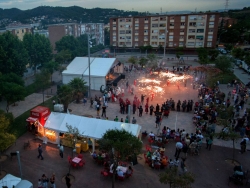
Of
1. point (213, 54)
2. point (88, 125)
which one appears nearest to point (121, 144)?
point (88, 125)

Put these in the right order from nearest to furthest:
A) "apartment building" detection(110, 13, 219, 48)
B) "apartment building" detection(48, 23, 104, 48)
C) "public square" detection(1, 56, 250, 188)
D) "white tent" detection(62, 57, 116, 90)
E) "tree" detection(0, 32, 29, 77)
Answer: "public square" detection(1, 56, 250, 188) < "tree" detection(0, 32, 29, 77) < "white tent" detection(62, 57, 116, 90) < "apartment building" detection(110, 13, 219, 48) < "apartment building" detection(48, 23, 104, 48)

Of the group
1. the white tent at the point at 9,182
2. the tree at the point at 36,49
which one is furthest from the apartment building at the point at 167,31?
the white tent at the point at 9,182

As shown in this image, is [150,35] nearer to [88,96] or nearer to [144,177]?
[88,96]

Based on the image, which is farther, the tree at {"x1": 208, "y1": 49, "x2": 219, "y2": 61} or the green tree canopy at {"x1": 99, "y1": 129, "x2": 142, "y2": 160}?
the tree at {"x1": 208, "y1": 49, "x2": 219, "y2": 61}

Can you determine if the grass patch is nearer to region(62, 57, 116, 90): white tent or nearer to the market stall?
the market stall

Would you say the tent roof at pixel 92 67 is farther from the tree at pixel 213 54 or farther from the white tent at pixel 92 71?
the tree at pixel 213 54

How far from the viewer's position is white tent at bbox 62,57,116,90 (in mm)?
26594

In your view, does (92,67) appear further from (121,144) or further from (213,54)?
(213,54)

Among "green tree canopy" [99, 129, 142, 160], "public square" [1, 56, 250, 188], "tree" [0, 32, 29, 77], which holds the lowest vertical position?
"public square" [1, 56, 250, 188]

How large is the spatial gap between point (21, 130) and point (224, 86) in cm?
2442

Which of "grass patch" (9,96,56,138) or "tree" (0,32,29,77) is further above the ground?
"tree" (0,32,29,77)

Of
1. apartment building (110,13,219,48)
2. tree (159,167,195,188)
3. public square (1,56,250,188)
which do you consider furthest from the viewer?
apartment building (110,13,219,48)

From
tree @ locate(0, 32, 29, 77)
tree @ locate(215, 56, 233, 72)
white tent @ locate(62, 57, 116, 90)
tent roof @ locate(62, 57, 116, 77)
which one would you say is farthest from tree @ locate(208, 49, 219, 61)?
tree @ locate(0, 32, 29, 77)

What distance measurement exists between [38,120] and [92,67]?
1352 centimetres
